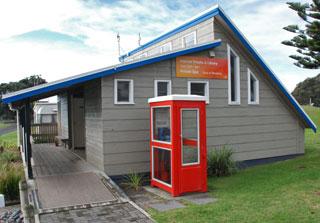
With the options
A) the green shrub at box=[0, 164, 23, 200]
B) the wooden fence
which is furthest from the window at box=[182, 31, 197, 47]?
the wooden fence

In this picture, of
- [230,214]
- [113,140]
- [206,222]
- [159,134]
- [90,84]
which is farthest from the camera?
[90,84]

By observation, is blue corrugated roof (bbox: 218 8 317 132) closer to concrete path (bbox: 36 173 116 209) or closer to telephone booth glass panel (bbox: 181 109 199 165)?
telephone booth glass panel (bbox: 181 109 199 165)

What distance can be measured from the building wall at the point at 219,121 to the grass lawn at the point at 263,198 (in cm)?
130

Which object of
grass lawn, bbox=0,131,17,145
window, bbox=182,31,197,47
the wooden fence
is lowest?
grass lawn, bbox=0,131,17,145

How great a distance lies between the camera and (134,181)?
8719mm

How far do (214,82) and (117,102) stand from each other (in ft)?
11.2

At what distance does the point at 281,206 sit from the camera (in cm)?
647

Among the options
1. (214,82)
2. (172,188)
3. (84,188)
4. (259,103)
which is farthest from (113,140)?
(259,103)

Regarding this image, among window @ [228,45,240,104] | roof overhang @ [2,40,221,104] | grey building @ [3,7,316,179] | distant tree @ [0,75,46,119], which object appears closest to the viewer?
roof overhang @ [2,40,221,104]

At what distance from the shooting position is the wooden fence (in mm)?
17906

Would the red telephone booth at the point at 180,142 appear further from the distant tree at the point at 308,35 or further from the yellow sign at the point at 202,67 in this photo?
the distant tree at the point at 308,35

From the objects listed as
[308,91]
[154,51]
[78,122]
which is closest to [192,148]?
[78,122]

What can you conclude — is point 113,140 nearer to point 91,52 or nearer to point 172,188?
point 172,188

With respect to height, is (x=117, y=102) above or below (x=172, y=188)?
above
